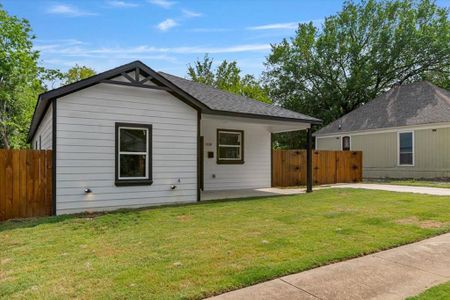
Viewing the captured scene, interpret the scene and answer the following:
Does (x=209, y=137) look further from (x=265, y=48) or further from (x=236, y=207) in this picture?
(x=265, y=48)

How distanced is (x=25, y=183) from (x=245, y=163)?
809 centimetres

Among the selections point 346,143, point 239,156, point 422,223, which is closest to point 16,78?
point 239,156

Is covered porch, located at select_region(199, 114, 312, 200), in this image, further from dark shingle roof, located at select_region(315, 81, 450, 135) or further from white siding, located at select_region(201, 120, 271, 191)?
dark shingle roof, located at select_region(315, 81, 450, 135)

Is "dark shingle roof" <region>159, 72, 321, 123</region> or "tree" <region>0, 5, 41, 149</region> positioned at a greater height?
"tree" <region>0, 5, 41, 149</region>

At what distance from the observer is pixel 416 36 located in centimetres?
2611

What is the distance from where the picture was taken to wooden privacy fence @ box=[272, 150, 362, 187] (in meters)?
14.9

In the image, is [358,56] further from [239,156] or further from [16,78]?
[16,78]

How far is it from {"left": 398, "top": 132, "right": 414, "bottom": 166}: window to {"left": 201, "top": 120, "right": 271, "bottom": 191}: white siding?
9.39m

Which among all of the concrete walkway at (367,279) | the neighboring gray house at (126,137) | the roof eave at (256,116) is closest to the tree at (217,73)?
the roof eave at (256,116)

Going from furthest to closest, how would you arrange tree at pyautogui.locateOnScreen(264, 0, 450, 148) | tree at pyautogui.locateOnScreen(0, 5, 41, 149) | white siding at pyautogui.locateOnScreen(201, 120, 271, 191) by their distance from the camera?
1. tree at pyautogui.locateOnScreen(264, 0, 450, 148)
2. tree at pyautogui.locateOnScreen(0, 5, 41, 149)
3. white siding at pyautogui.locateOnScreen(201, 120, 271, 191)

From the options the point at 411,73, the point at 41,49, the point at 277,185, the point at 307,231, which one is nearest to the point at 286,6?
the point at 277,185


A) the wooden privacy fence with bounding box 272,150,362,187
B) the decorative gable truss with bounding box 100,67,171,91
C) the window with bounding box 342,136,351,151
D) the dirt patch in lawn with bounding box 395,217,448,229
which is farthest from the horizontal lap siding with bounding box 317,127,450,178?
the decorative gable truss with bounding box 100,67,171,91

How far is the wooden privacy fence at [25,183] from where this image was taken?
7438 millimetres

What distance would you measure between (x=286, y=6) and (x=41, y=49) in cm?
1758
